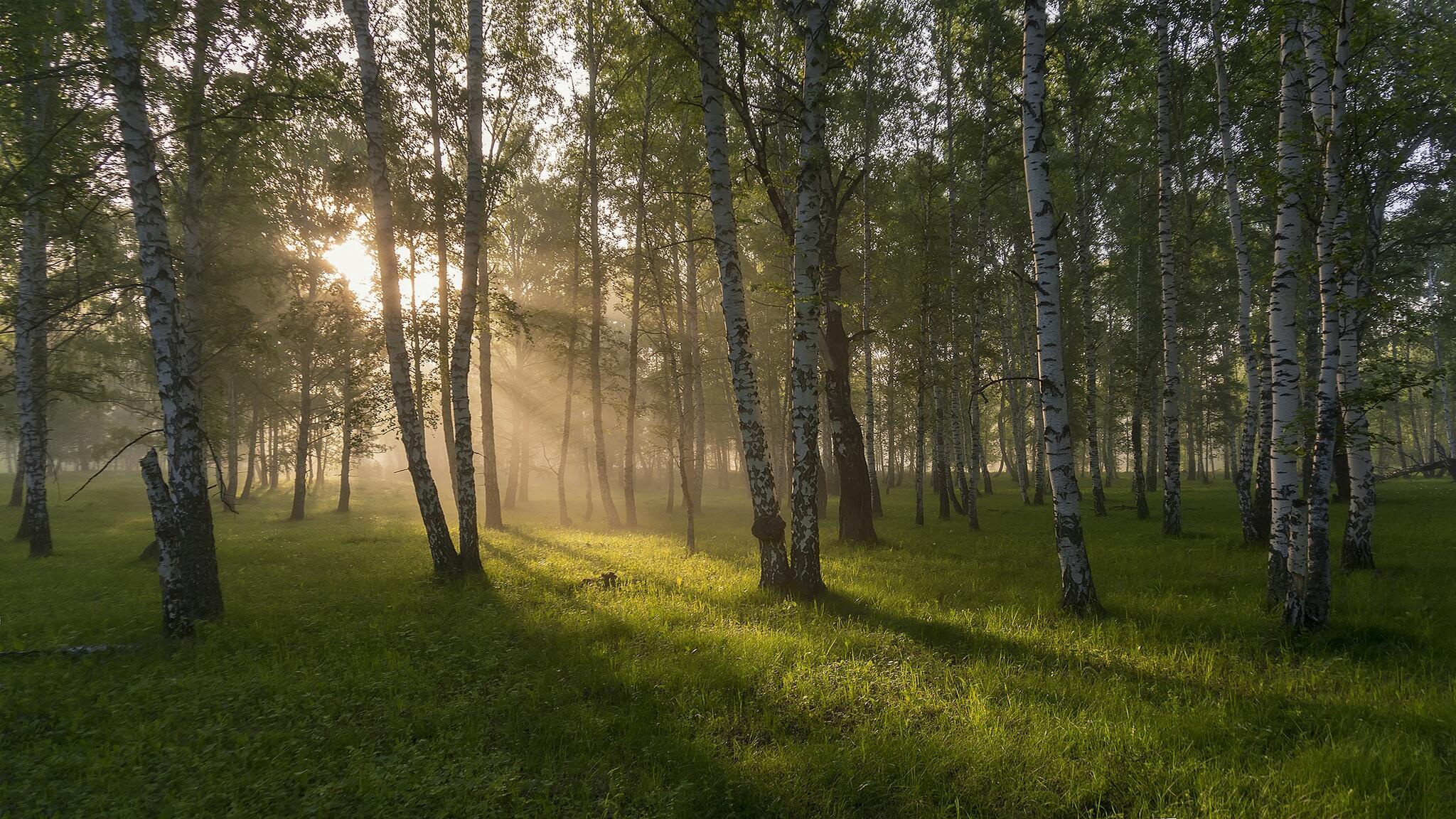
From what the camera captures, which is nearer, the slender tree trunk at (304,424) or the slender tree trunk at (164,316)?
the slender tree trunk at (164,316)

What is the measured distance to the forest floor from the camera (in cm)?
379

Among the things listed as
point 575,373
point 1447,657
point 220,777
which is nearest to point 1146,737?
point 1447,657

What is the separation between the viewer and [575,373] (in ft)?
90.2

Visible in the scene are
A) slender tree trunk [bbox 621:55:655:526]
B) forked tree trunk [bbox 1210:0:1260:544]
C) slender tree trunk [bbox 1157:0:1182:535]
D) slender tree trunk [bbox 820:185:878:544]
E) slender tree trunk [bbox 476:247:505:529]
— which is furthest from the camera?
slender tree trunk [bbox 476:247:505:529]

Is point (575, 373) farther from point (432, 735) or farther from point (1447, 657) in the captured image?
point (1447, 657)

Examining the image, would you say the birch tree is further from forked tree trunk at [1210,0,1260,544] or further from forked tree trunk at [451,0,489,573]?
forked tree trunk at [1210,0,1260,544]

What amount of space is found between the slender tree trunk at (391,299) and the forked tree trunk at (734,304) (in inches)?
218

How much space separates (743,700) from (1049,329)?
232 inches

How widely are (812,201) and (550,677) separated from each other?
7193mm

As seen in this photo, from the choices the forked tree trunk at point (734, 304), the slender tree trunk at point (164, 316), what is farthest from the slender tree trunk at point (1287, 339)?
the slender tree trunk at point (164, 316)

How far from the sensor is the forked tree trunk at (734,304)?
27.9 ft

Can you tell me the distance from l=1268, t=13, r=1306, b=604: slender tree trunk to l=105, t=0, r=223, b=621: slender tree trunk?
13244mm

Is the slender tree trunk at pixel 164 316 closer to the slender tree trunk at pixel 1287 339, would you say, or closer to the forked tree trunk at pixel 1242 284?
the slender tree trunk at pixel 1287 339

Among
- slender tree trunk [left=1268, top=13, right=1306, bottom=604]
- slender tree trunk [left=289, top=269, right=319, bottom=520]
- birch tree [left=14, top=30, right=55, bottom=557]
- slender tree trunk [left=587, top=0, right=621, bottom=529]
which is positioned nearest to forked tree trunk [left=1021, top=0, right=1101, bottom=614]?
slender tree trunk [left=1268, top=13, right=1306, bottom=604]
